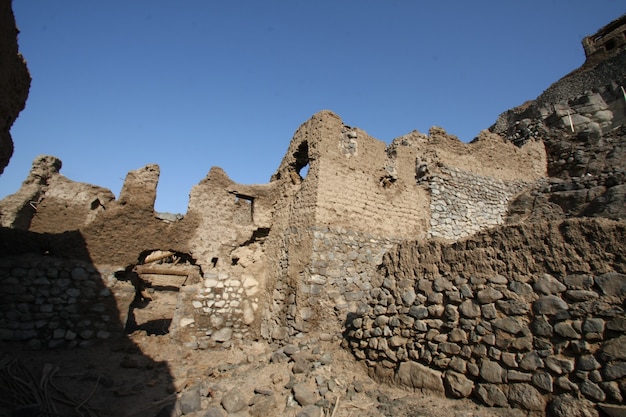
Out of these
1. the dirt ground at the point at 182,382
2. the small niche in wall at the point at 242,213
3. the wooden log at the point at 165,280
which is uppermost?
the small niche in wall at the point at 242,213

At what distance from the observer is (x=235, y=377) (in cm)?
609

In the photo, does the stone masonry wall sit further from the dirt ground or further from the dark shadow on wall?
the dark shadow on wall

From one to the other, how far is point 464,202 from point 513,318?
7.49m

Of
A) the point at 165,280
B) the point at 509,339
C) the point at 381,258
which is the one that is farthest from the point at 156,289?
the point at 509,339

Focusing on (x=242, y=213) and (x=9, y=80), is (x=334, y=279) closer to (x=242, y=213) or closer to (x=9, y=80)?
(x=242, y=213)

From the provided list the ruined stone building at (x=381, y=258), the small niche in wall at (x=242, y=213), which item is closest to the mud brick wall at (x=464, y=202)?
the ruined stone building at (x=381, y=258)

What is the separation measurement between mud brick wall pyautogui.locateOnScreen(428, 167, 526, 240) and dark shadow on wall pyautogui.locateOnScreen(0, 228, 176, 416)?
7.88 meters

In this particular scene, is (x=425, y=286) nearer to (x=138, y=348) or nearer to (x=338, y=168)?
(x=338, y=168)

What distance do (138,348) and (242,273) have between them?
280cm

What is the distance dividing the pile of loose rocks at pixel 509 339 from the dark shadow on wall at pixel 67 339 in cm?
383

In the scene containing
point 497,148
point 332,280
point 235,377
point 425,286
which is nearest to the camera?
point 425,286

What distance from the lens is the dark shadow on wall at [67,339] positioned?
17.5 ft

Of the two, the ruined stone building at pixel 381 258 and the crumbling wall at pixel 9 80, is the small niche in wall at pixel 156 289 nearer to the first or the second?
the ruined stone building at pixel 381 258

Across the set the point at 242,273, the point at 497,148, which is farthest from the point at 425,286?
the point at 497,148
